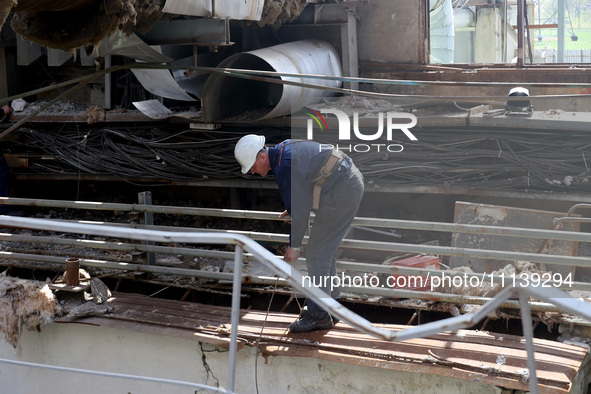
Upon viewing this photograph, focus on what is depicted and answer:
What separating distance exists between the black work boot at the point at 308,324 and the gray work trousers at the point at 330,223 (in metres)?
0.03

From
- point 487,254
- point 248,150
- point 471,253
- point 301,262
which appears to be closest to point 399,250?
point 471,253

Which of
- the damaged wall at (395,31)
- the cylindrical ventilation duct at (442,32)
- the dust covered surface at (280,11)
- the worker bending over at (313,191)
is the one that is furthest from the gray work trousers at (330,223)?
the cylindrical ventilation duct at (442,32)

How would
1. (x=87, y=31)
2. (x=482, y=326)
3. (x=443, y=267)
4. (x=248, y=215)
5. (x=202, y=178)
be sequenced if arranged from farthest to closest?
1. (x=202, y=178)
2. (x=443, y=267)
3. (x=248, y=215)
4. (x=482, y=326)
5. (x=87, y=31)

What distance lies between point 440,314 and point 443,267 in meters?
0.86

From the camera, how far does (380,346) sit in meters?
4.34

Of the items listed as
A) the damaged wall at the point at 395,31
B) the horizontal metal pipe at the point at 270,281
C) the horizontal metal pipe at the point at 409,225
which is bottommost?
the horizontal metal pipe at the point at 270,281

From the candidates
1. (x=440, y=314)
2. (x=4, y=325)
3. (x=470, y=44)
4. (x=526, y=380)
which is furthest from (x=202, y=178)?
(x=470, y=44)

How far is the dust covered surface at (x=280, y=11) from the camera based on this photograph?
6309 mm

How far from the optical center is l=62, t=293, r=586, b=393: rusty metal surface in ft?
12.9

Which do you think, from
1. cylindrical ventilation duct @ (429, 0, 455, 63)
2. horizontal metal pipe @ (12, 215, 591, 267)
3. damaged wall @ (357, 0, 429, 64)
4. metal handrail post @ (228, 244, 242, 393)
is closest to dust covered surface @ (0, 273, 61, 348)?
horizontal metal pipe @ (12, 215, 591, 267)

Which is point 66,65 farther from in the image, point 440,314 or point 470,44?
point 470,44

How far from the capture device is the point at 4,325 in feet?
17.1

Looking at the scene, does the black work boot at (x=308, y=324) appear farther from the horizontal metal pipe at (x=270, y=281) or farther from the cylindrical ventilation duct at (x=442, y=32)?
the cylindrical ventilation duct at (x=442, y=32)

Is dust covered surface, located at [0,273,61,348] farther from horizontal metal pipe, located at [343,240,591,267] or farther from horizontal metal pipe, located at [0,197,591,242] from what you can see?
horizontal metal pipe, located at [343,240,591,267]
